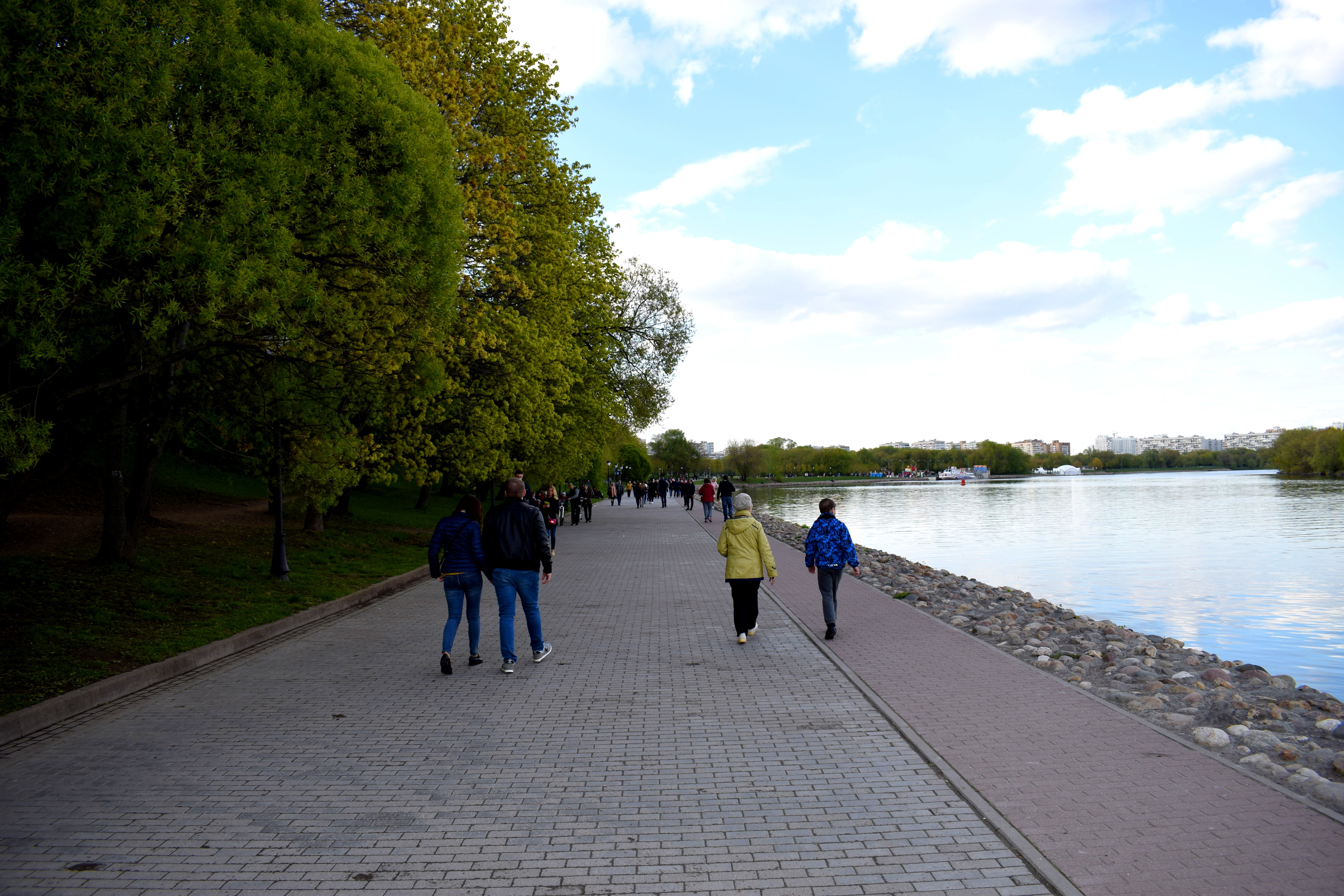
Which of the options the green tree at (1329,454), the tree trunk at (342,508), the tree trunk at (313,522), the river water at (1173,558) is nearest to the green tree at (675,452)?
the river water at (1173,558)

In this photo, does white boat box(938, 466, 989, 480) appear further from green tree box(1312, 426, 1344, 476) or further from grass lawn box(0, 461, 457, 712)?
grass lawn box(0, 461, 457, 712)

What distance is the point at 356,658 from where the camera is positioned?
9.58 metres

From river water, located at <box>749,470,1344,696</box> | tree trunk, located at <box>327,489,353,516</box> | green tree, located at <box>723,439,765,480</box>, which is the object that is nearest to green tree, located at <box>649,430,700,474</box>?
green tree, located at <box>723,439,765,480</box>

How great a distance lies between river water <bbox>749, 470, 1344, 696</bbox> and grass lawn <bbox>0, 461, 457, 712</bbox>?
475 inches

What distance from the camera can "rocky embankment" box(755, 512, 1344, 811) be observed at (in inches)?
236

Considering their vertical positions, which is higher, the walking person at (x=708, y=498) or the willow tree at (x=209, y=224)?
the willow tree at (x=209, y=224)

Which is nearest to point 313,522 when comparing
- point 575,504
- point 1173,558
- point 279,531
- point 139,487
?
point 139,487

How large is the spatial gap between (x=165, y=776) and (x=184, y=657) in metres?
3.74

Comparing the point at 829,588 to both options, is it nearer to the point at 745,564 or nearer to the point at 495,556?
the point at 745,564

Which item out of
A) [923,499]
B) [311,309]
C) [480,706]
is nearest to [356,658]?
[480,706]

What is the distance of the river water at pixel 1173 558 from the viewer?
14.0 meters

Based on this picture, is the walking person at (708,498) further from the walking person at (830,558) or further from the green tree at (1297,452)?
the green tree at (1297,452)

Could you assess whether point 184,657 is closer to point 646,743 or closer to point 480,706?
point 480,706

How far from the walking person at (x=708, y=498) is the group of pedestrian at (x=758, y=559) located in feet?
85.3
